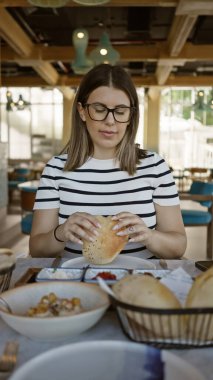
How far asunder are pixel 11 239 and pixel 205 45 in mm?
5456

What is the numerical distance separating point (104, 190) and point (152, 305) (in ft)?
3.30

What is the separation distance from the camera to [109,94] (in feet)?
5.08

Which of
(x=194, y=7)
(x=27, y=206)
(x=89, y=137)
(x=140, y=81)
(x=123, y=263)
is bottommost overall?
(x=27, y=206)

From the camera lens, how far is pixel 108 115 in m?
1.49

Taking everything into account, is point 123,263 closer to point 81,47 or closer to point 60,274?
point 60,274

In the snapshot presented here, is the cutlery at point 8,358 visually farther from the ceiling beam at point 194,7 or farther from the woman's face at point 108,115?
the ceiling beam at point 194,7

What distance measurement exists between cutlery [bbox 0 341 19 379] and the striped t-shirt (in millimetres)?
921

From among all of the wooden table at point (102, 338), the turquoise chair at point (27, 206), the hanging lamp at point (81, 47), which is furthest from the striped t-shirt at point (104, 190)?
the hanging lamp at point (81, 47)

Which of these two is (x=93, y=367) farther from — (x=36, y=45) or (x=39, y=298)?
(x=36, y=45)

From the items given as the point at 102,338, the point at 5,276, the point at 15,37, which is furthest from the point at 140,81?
the point at 102,338

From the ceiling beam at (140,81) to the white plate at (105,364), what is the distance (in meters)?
11.6

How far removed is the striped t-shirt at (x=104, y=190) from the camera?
1.64 m

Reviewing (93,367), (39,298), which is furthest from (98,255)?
(93,367)

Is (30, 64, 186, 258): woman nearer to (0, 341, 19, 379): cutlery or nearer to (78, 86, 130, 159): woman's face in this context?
(78, 86, 130, 159): woman's face
